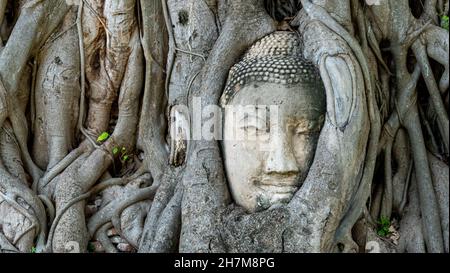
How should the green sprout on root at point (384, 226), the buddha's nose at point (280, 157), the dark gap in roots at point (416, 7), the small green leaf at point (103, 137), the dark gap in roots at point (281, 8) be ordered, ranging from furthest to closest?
1. the small green leaf at point (103, 137)
2. the dark gap in roots at point (281, 8)
3. the dark gap in roots at point (416, 7)
4. the green sprout on root at point (384, 226)
5. the buddha's nose at point (280, 157)

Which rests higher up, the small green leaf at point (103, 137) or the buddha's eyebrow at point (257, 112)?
the buddha's eyebrow at point (257, 112)

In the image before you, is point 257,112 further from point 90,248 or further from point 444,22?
point 90,248

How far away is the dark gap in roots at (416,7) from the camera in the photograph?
3.81 meters

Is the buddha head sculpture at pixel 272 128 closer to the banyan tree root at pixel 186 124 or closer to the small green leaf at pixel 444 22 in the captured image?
the banyan tree root at pixel 186 124

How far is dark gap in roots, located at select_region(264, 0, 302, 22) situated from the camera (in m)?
3.97

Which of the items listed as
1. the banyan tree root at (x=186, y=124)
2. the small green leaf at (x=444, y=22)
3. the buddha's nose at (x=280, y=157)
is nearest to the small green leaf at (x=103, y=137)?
the banyan tree root at (x=186, y=124)

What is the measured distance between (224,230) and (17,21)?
5.71ft

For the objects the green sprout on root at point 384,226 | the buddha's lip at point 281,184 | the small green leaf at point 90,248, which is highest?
the buddha's lip at point 281,184

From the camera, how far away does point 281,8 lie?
A: 13.2 ft

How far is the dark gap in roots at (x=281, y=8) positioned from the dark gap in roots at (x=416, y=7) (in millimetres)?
601

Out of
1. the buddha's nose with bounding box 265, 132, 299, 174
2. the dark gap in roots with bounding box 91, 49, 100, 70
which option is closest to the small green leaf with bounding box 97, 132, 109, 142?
the dark gap in roots with bounding box 91, 49, 100, 70

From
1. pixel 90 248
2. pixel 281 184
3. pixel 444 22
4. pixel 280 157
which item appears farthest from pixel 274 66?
pixel 90 248

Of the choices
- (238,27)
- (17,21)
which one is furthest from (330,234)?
(17,21)

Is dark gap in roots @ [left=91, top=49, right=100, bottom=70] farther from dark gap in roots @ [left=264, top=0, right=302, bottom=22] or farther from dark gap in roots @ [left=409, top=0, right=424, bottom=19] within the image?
dark gap in roots @ [left=409, top=0, right=424, bottom=19]
